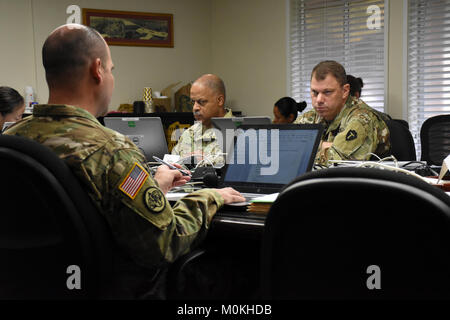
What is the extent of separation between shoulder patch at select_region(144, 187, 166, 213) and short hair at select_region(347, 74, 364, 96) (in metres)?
3.25

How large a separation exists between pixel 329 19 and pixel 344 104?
8.59 ft

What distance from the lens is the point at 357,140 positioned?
270 cm

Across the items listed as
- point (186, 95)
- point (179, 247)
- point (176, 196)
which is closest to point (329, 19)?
point (186, 95)

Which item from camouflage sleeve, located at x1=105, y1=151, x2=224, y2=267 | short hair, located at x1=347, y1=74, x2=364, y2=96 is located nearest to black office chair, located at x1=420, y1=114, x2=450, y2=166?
short hair, located at x1=347, y1=74, x2=364, y2=96

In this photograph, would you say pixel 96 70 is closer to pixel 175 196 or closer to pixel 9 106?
pixel 175 196

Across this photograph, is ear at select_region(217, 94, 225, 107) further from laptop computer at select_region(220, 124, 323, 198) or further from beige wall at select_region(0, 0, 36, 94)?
beige wall at select_region(0, 0, 36, 94)

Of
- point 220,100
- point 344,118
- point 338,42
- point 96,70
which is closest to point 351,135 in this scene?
point 344,118

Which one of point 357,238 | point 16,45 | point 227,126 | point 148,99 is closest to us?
point 357,238

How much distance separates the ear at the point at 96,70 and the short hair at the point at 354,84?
314 cm

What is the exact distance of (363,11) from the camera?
4.95 m

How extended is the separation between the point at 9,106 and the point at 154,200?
2.66 meters

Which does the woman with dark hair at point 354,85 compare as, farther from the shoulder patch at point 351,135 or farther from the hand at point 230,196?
the hand at point 230,196
